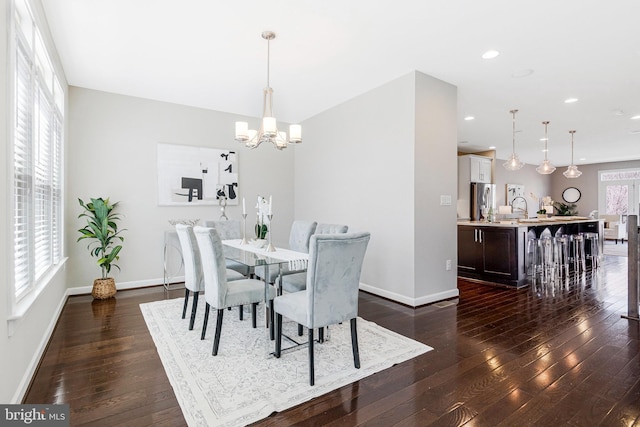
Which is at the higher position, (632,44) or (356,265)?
(632,44)

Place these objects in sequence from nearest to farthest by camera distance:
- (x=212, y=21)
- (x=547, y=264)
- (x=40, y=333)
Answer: (x=40, y=333)
(x=212, y=21)
(x=547, y=264)

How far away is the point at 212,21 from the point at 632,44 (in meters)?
3.92

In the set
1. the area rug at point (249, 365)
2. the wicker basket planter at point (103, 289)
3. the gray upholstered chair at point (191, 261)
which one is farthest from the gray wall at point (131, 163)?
the gray upholstered chair at point (191, 261)

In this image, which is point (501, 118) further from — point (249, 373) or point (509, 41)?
Result: point (249, 373)

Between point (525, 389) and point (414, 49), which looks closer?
point (525, 389)

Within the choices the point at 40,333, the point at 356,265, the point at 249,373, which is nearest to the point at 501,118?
the point at 356,265

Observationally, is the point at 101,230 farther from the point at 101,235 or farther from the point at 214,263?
the point at 214,263

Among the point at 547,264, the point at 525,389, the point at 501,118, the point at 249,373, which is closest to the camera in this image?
the point at 525,389

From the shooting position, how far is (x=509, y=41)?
10.5 feet

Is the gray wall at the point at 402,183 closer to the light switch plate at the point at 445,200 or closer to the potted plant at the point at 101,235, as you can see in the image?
the light switch plate at the point at 445,200

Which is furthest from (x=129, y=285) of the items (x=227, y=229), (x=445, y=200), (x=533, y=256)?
(x=533, y=256)

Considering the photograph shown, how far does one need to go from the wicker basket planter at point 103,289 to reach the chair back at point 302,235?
238 centimetres

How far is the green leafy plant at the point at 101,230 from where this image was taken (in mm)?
4254

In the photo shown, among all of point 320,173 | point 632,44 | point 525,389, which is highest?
point 632,44
